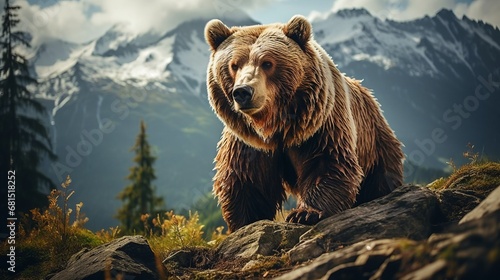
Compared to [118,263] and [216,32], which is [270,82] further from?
[118,263]

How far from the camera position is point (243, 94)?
4.90m

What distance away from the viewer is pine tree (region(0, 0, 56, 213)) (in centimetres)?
1933

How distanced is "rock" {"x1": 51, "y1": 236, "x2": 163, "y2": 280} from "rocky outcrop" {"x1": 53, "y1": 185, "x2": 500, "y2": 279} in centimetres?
1

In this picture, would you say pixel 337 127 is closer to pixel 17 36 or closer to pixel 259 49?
pixel 259 49

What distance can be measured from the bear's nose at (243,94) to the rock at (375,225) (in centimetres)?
151

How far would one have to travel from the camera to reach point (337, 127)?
564 cm

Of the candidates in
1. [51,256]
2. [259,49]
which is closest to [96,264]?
[51,256]

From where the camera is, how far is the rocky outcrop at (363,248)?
2.14 m

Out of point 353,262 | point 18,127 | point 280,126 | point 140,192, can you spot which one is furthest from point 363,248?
point 140,192

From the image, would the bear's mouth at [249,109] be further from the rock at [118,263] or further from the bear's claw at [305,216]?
the rock at [118,263]

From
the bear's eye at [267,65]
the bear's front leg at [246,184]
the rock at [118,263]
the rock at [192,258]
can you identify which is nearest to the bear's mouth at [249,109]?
the bear's eye at [267,65]

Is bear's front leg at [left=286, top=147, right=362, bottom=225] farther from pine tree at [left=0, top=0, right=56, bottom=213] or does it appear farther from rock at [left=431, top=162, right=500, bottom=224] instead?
pine tree at [left=0, top=0, right=56, bottom=213]

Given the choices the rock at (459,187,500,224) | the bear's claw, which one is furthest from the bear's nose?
the rock at (459,187,500,224)

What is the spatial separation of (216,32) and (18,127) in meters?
17.0
